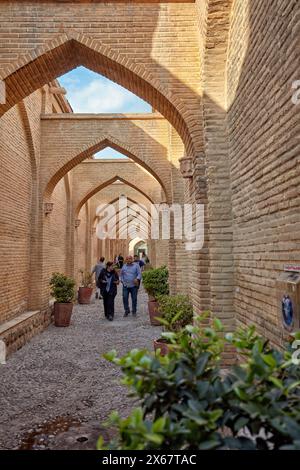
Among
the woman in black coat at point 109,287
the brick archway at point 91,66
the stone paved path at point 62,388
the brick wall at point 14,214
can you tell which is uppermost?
the brick archway at point 91,66

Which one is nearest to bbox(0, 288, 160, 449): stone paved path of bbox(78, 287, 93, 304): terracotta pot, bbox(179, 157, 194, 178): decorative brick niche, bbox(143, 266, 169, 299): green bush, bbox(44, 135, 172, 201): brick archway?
bbox(143, 266, 169, 299): green bush

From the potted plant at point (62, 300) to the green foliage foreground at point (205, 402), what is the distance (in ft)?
24.3

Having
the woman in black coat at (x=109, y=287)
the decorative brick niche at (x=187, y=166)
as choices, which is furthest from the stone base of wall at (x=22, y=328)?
the decorative brick niche at (x=187, y=166)

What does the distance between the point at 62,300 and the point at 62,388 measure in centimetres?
449

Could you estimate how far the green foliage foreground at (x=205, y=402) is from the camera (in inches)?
45.4

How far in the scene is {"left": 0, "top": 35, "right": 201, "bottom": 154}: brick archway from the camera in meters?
4.86

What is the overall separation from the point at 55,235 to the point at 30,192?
A: 256 cm

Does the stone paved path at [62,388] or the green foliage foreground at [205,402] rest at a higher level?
the green foliage foreground at [205,402]

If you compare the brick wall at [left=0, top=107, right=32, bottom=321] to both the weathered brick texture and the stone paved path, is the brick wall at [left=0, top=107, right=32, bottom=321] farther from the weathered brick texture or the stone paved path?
the stone paved path

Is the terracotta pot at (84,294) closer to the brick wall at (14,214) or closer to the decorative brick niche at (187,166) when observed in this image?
the brick wall at (14,214)

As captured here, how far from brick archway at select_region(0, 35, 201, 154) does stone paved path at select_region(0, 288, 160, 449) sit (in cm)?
338

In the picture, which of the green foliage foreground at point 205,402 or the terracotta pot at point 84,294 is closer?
the green foliage foreground at point 205,402

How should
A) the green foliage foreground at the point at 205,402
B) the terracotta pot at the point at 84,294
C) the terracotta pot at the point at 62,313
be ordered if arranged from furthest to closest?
the terracotta pot at the point at 84,294 → the terracotta pot at the point at 62,313 → the green foliage foreground at the point at 205,402

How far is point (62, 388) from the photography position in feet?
14.1
